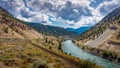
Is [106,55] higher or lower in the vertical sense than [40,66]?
lower

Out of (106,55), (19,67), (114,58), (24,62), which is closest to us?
(19,67)

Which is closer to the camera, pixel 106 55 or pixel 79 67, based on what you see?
pixel 79 67

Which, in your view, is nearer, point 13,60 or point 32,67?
point 32,67

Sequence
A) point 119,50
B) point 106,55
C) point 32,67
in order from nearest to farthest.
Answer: point 32,67 < point 106,55 < point 119,50

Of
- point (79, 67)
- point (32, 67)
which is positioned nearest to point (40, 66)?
point (32, 67)

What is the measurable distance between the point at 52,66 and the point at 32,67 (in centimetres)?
885

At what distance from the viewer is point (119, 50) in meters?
198

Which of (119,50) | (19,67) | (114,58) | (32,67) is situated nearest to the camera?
(32,67)

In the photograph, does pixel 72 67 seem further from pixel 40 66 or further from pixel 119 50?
pixel 119 50

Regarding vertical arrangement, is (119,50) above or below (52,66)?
below

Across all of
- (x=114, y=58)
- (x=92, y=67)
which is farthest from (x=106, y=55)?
(x=92, y=67)

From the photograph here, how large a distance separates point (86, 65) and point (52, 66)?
13588 mm

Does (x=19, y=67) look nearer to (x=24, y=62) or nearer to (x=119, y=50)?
(x=24, y=62)

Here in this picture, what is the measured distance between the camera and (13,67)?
58.6m
